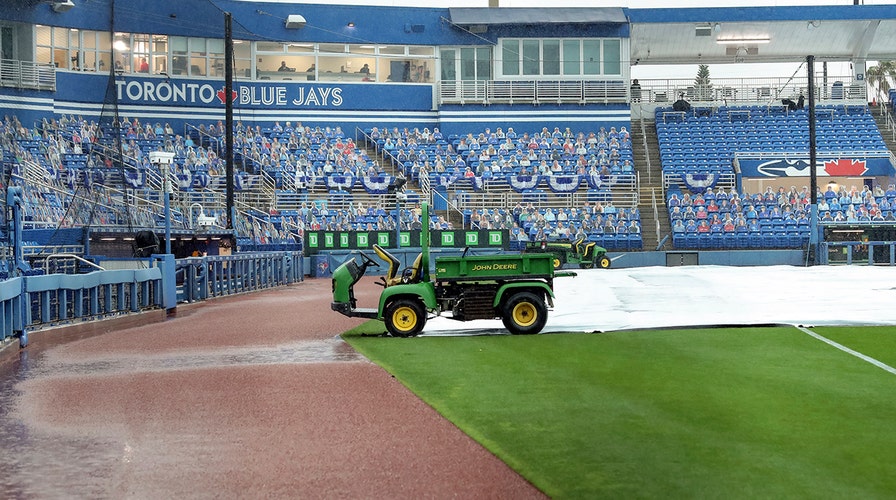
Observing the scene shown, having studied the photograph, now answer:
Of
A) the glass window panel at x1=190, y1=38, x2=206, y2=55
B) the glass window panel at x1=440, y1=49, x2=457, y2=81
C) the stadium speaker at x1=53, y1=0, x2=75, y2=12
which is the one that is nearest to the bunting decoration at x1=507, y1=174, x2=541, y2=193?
the glass window panel at x1=440, y1=49, x2=457, y2=81

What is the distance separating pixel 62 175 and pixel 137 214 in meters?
7.67

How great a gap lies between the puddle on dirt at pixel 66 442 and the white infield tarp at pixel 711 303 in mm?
4045

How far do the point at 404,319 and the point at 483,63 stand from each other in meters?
43.9

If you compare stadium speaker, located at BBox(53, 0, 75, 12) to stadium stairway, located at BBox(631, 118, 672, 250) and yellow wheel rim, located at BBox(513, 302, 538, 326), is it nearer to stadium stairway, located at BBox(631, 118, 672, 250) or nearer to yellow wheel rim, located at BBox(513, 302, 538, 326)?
stadium stairway, located at BBox(631, 118, 672, 250)

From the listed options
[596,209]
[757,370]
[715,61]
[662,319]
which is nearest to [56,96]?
[596,209]

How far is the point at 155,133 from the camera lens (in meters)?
50.7

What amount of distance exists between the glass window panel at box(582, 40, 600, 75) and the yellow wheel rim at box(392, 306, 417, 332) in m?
44.4

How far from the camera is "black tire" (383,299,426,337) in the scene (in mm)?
16750

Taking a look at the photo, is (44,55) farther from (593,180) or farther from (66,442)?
(66,442)

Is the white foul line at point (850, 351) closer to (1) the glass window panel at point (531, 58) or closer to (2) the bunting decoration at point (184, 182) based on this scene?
(2) the bunting decoration at point (184, 182)

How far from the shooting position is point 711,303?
20688mm

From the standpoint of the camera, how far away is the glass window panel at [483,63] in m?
58.9

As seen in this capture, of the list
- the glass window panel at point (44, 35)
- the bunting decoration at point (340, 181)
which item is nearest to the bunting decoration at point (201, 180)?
the bunting decoration at point (340, 181)

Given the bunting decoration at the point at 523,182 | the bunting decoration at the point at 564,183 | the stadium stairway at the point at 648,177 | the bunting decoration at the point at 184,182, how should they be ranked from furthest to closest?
the bunting decoration at the point at 523,182 → the bunting decoration at the point at 564,183 → the stadium stairway at the point at 648,177 → the bunting decoration at the point at 184,182
